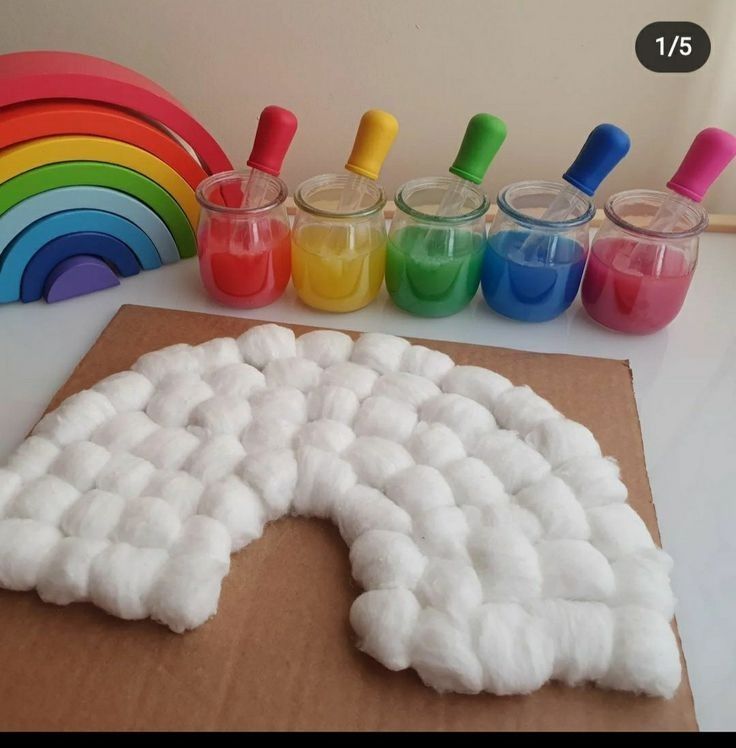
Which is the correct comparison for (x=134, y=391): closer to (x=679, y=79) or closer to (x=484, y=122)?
(x=484, y=122)

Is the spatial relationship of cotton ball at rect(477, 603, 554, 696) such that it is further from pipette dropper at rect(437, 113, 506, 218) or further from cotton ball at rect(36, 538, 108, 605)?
pipette dropper at rect(437, 113, 506, 218)

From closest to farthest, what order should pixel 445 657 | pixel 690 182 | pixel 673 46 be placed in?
pixel 445 657
pixel 690 182
pixel 673 46

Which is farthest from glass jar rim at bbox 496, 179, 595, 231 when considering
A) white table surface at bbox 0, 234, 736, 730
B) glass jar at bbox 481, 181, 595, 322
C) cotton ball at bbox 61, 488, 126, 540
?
cotton ball at bbox 61, 488, 126, 540

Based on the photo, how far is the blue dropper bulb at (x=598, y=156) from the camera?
63 cm

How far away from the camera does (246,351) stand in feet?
2.12

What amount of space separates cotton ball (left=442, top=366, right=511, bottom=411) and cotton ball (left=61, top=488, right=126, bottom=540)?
0.27 meters

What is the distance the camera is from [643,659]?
1.43 ft

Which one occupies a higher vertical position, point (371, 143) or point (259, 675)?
point (371, 143)

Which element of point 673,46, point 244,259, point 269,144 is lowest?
point 244,259

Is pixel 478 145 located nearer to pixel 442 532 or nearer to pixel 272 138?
pixel 272 138

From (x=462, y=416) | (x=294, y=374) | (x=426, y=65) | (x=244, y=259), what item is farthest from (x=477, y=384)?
(x=426, y=65)

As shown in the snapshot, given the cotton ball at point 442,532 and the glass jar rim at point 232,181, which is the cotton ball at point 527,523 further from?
the glass jar rim at point 232,181

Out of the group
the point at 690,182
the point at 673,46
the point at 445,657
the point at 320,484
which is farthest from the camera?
the point at 673,46

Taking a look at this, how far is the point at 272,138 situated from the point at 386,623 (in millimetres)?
434
